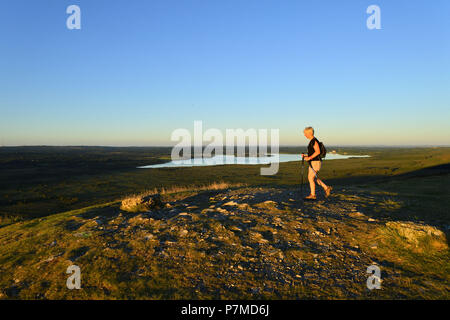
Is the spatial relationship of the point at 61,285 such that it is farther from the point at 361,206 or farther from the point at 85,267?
the point at 361,206

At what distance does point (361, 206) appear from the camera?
8.02 meters

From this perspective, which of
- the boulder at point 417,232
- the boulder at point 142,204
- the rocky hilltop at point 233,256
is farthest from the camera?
the boulder at point 142,204

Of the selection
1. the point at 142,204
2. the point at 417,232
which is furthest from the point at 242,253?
the point at 142,204

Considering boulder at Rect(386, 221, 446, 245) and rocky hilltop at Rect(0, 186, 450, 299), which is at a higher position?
boulder at Rect(386, 221, 446, 245)

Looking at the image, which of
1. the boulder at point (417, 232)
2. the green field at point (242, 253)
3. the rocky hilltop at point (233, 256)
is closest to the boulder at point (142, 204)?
the green field at point (242, 253)

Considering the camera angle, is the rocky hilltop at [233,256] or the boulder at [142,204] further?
the boulder at [142,204]

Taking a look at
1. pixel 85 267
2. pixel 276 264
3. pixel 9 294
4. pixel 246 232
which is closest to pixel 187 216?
pixel 246 232

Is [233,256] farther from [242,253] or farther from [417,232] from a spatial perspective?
[417,232]

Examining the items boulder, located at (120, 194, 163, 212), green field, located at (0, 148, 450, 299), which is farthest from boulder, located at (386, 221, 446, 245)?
boulder, located at (120, 194, 163, 212)

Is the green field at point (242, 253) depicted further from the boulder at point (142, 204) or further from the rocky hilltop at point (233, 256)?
the boulder at point (142, 204)

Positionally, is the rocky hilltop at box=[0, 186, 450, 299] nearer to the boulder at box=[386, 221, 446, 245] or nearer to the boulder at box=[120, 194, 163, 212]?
the boulder at box=[386, 221, 446, 245]

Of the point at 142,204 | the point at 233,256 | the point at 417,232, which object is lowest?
the point at 233,256

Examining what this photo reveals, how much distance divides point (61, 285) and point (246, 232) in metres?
4.11

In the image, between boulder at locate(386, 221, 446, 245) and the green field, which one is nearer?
the green field
